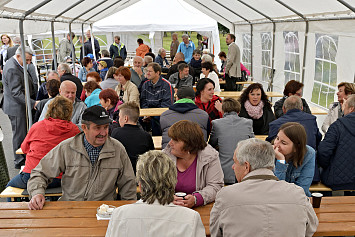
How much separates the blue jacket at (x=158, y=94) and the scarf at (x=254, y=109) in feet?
5.42

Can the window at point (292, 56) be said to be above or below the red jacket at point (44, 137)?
above

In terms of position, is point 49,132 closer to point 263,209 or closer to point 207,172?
point 207,172

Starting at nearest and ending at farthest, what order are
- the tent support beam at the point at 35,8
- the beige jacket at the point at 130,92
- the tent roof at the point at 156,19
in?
the tent support beam at the point at 35,8, the beige jacket at the point at 130,92, the tent roof at the point at 156,19

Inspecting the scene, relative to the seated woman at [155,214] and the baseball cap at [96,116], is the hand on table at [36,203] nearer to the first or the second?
the baseball cap at [96,116]

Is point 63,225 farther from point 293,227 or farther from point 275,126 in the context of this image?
point 275,126

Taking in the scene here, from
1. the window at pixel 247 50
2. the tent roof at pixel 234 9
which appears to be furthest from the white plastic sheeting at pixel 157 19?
the tent roof at pixel 234 9

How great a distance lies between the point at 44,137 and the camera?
3.72m

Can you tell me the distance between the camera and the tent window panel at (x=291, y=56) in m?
8.56

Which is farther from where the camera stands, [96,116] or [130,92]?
[130,92]

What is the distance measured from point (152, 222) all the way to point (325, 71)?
6176 millimetres

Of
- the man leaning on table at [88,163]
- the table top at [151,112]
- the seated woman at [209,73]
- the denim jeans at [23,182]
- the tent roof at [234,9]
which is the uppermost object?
the tent roof at [234,9]

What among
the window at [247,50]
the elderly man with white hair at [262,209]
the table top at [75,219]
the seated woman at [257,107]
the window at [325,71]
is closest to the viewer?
the elderly man with white hair at [262,209]

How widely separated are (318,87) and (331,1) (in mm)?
2218

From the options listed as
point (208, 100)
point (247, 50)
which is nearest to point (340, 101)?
point (208, 100)
